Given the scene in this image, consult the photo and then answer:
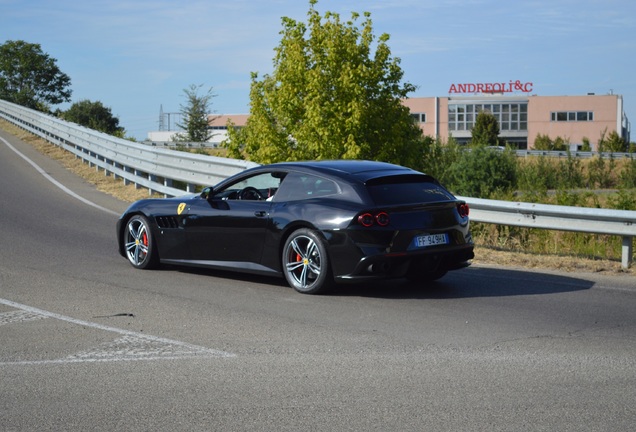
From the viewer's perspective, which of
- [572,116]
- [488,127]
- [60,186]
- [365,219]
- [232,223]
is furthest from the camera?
[572,116]

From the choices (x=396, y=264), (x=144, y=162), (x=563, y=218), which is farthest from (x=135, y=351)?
(x=144, y=162)

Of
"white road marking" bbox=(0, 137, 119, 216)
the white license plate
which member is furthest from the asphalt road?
"white road marking" bbox=(0, 137, 119, 216)

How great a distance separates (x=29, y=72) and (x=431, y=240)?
99417 mm

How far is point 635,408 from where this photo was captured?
4910mm

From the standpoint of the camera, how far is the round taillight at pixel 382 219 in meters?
8.32

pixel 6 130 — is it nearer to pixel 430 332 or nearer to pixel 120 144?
pixel 120 144

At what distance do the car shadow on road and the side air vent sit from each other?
2222 millimetres

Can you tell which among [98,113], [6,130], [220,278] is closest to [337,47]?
[6,130]

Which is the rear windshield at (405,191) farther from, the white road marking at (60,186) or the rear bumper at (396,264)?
the white road marking at (60,186)

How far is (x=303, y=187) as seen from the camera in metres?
9.07

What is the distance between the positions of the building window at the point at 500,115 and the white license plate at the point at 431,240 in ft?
335

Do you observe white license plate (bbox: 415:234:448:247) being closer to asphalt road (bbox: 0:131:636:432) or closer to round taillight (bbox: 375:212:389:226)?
round taillight (bbox: 375:212:389:226)

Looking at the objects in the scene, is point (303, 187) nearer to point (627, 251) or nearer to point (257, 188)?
point (257, 188)

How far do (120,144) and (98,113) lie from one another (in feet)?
213
